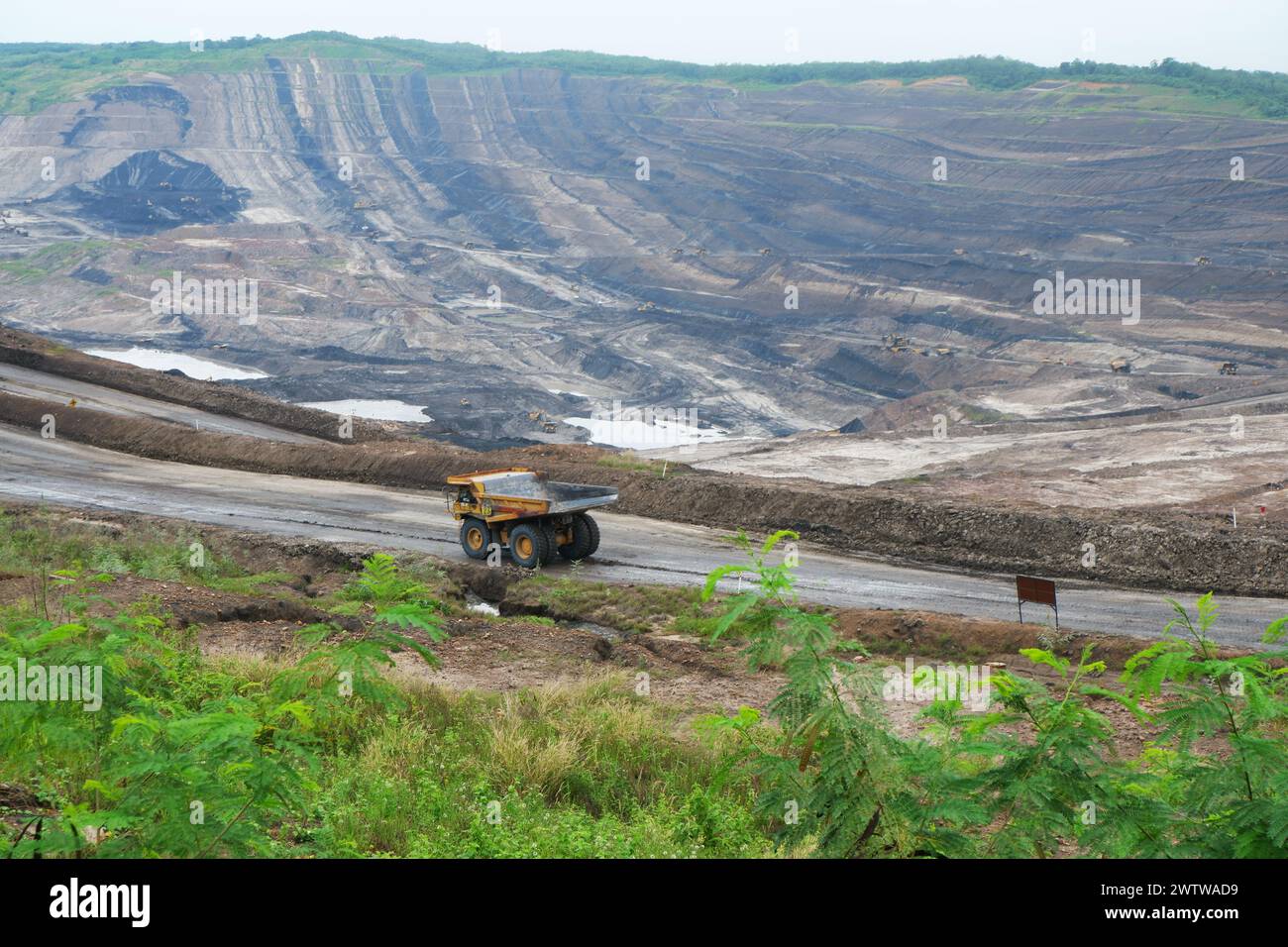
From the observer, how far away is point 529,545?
23500 mm

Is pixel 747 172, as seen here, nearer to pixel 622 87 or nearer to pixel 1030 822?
pixel 622 87

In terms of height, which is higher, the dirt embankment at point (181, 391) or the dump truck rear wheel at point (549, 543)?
the dirt embankment at point (181, 391)

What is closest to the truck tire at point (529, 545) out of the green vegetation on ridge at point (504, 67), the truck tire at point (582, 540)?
the truck tire at point (582, 540)

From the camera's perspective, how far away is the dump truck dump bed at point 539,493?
23.2 m

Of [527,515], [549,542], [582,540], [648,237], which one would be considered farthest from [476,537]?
[648,237]

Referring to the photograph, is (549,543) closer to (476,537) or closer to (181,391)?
(476,537)

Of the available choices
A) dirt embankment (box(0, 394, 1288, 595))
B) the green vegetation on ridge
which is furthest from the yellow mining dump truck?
the green vegetation on ridge

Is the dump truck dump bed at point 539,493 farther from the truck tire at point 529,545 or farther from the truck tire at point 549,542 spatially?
the truck tire at point 549,542

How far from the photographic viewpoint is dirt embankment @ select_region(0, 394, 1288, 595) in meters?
22.6

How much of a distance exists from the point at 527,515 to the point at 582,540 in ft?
4.69

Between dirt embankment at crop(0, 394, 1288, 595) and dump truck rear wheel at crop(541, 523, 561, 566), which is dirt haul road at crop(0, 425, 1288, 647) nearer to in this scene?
dump truck rear wheel at crop(541, 523, 561, 566)

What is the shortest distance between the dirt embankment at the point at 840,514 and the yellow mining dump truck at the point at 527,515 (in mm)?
4892
